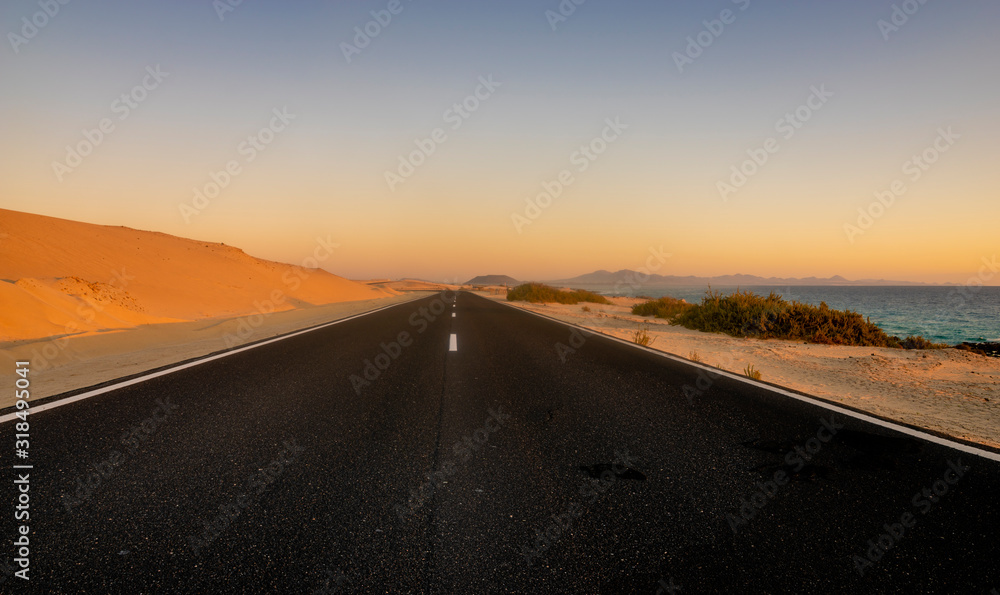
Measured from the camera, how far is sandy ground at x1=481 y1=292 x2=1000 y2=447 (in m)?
5.14

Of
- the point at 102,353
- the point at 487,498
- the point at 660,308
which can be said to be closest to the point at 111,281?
the point at 102,353

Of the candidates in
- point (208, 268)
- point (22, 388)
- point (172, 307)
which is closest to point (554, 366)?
point (22, 388)

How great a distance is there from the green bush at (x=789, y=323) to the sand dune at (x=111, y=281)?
713 inches

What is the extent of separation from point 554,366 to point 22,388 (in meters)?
7.04

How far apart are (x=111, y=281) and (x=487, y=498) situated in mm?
20747

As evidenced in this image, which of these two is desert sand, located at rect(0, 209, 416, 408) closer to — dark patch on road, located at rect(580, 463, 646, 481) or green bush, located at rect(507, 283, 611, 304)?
dark patch on road, located at rect(580, 463, 646, 481)

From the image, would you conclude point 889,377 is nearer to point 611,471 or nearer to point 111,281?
point 611,471

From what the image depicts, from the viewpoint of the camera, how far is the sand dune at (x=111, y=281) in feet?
33.6

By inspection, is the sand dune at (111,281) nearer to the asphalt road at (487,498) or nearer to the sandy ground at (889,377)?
the asphalt road at (487,498)

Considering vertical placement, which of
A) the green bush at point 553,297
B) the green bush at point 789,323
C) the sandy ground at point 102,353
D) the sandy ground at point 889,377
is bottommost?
the sandy ground at point 102,353

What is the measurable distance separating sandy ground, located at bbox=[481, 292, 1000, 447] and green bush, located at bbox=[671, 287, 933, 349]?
95 centimetres

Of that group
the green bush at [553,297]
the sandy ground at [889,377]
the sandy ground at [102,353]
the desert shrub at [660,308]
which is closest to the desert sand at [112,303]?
the sandy ground at [102,353]

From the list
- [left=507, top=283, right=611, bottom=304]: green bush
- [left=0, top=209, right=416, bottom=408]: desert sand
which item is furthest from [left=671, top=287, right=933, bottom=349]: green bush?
[left=507, top=283, right=611, bottom=304]: green bush

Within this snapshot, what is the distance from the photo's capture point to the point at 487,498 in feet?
9.31
